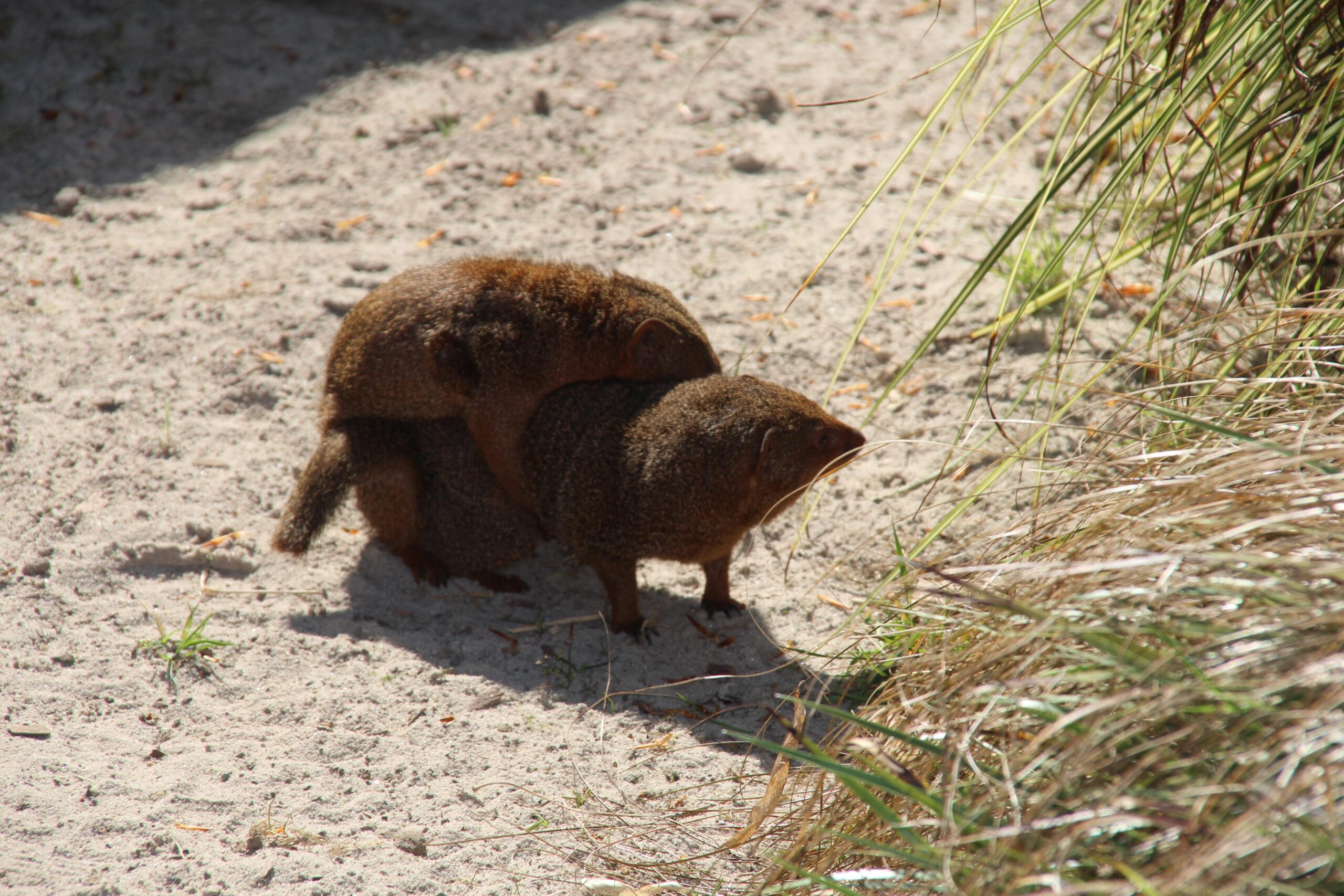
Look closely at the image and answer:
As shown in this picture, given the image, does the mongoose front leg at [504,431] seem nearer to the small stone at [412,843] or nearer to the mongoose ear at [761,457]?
the mongoose ear at [761,457]

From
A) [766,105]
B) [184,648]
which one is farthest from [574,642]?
[766,105]

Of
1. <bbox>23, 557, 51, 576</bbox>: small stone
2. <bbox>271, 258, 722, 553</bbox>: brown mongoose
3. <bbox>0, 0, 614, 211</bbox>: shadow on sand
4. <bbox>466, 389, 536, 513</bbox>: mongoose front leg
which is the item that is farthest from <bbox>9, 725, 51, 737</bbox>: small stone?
<bbox>0, 0, 614, 211</bbox>: shadow on sand

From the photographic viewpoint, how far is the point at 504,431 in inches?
152

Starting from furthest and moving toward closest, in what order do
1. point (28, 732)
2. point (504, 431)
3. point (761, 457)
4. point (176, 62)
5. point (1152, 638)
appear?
1. point (176, 62)
2. point (504, 431)
3. point (761, 457)
4. point (28, 732)
5. point (1152, 638)

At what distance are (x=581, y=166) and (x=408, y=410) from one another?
7.31 feet

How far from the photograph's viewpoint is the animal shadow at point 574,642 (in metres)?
3.33

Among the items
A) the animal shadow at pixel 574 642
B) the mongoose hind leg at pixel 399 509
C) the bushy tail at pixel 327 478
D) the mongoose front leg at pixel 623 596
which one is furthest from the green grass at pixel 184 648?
the mongoose front leg at pixel 623 596

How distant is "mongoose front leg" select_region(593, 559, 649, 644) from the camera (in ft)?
12.0

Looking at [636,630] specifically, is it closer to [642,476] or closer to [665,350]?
[642,476]

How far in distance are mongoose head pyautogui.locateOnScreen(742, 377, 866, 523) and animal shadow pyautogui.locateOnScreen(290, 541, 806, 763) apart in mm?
494

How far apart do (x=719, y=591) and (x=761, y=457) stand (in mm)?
583

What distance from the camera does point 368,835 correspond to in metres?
2.65

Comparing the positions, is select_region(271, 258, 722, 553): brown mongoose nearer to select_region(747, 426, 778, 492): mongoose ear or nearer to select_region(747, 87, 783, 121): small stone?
select_region(747, 426, 778, 492): mongoose ear

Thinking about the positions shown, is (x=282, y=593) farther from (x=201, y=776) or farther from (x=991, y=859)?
(x=991, y=859)
